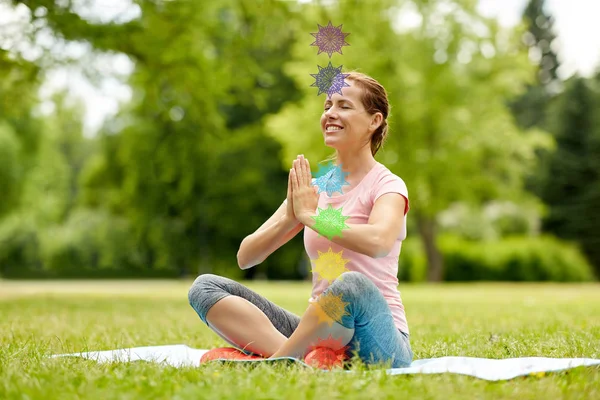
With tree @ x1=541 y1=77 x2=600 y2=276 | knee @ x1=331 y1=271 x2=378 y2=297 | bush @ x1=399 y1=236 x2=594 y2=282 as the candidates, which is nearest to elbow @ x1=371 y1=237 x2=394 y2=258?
knee @ x1=331 y1=271 x2=378 y2=297

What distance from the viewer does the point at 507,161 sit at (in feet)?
71.6

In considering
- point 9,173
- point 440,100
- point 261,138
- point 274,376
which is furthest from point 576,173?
point 274,376

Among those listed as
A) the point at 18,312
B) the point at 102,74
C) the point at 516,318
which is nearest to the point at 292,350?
the point at 516,318

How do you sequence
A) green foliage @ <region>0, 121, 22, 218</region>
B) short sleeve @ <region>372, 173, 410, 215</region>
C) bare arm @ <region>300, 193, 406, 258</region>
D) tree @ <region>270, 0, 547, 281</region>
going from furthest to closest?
green foliage @ <region>0, 121, 22, 218</region> → tree @ <region>270, 0, 547, 281</region> → short sleeve @ <region>372, 173, 410, 215</region> → bare arm @ <region>300, 193, 406, 258</region>

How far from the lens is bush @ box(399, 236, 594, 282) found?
24922 millimetres

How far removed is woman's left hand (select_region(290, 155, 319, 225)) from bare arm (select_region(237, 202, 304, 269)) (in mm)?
146

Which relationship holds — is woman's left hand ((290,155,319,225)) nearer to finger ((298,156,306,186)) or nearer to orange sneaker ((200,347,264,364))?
finger ((298,156,306,186))

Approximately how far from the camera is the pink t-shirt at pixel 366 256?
3289 mm

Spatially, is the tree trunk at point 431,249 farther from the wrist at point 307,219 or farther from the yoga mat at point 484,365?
the wrist at point 307,219

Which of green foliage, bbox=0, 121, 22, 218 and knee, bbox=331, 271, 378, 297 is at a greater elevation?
green foliage, bbox=0, 121, 22, 218

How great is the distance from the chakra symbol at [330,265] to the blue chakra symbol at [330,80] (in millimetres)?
784

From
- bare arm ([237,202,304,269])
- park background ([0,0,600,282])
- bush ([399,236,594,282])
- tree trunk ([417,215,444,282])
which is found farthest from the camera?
bush ([399,236,594,282])

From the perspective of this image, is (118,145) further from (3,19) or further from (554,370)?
(554,370)

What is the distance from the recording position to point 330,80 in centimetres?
340
